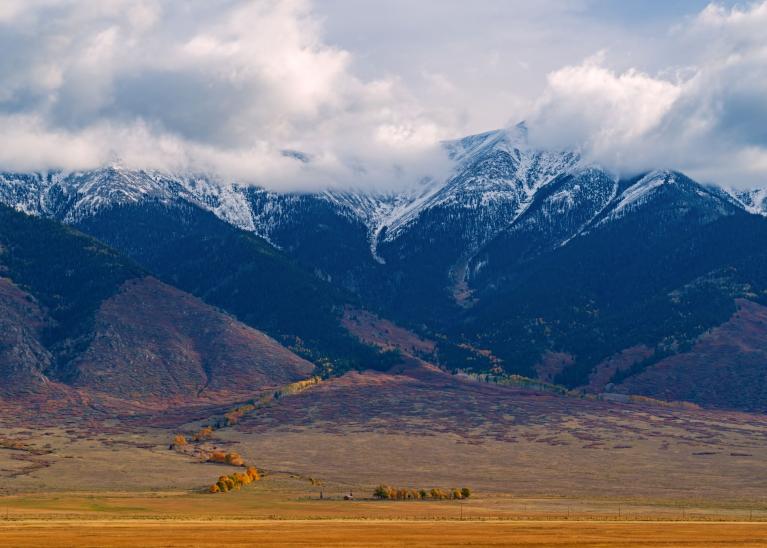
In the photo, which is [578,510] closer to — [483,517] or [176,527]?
[483,517]

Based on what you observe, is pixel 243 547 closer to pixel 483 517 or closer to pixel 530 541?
pixel 530 541

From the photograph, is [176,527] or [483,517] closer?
[176,527]

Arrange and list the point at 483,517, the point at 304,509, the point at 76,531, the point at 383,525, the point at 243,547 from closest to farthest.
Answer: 1. the point at 243,547
2. the point at 76,531
3. the point at 383,525
4. the point at 483,517
5. the point at 304,509

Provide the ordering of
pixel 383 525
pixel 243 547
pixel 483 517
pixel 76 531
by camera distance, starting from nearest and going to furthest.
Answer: pixel 243 547, pixel 76 531, pixel 383 525, pixel 483 517

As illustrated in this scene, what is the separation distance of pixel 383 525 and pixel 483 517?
23016 millimetres

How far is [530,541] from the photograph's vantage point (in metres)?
131

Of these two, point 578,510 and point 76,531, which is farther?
point 578,510

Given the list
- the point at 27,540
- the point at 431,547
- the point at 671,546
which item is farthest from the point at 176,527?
the point at 671,546

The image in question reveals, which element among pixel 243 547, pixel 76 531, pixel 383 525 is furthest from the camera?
pixel 383 525

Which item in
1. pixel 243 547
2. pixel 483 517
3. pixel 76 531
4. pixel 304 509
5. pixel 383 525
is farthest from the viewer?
pixel 304 509

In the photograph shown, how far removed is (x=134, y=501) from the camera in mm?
195750

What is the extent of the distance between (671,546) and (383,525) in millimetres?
41380

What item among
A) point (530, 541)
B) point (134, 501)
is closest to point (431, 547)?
point (530, 541)

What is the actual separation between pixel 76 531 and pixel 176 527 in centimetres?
1304
